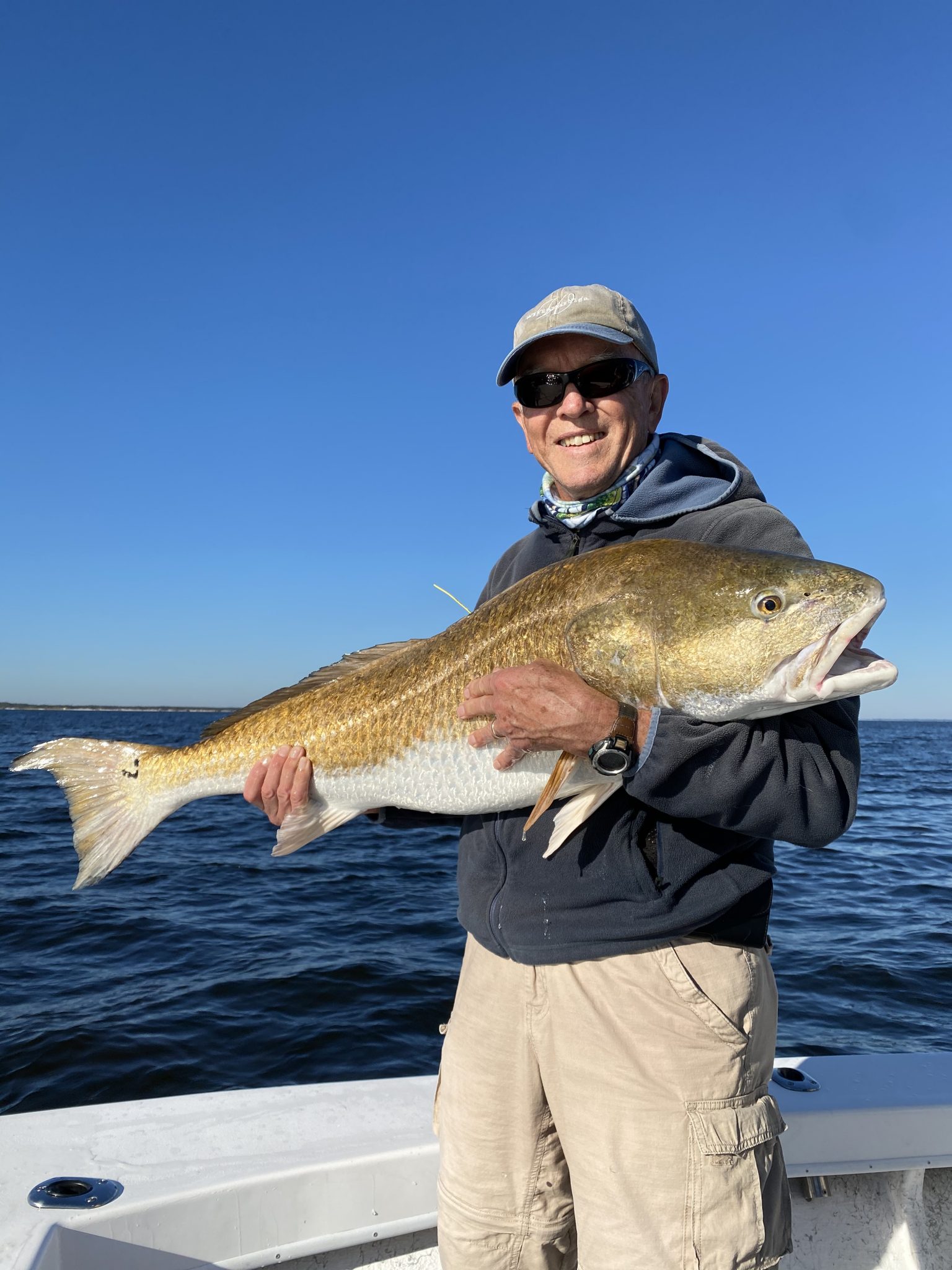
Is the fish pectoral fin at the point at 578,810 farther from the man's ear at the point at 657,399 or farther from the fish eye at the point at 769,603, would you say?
the man's ear at the point at 657,399

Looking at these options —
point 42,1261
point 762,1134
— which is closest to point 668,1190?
point 762,1134

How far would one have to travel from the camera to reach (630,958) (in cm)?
246

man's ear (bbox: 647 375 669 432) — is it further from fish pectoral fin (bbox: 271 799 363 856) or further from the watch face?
fish pectoral fin (bbox: 271 799 363 856)

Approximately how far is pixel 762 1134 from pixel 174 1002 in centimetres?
715

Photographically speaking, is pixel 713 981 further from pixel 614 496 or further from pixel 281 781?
pixel 281 781

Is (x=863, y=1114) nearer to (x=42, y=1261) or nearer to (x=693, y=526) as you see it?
(x=693, y=526)

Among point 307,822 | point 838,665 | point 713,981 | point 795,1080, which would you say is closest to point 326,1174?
point 307,822

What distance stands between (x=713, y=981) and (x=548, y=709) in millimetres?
889

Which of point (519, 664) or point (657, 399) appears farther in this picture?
point (657, 399)

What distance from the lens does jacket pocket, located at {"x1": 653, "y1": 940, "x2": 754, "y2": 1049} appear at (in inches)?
92.9

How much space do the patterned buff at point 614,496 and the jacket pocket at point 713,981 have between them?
A: 1.48 metres

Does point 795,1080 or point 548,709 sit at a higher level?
point 548,709

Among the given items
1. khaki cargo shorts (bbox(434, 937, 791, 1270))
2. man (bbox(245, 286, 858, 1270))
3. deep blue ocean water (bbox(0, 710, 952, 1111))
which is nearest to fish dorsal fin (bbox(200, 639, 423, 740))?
man (bbox(245, 286, 858, 1270))

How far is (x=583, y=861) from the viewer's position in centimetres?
256
